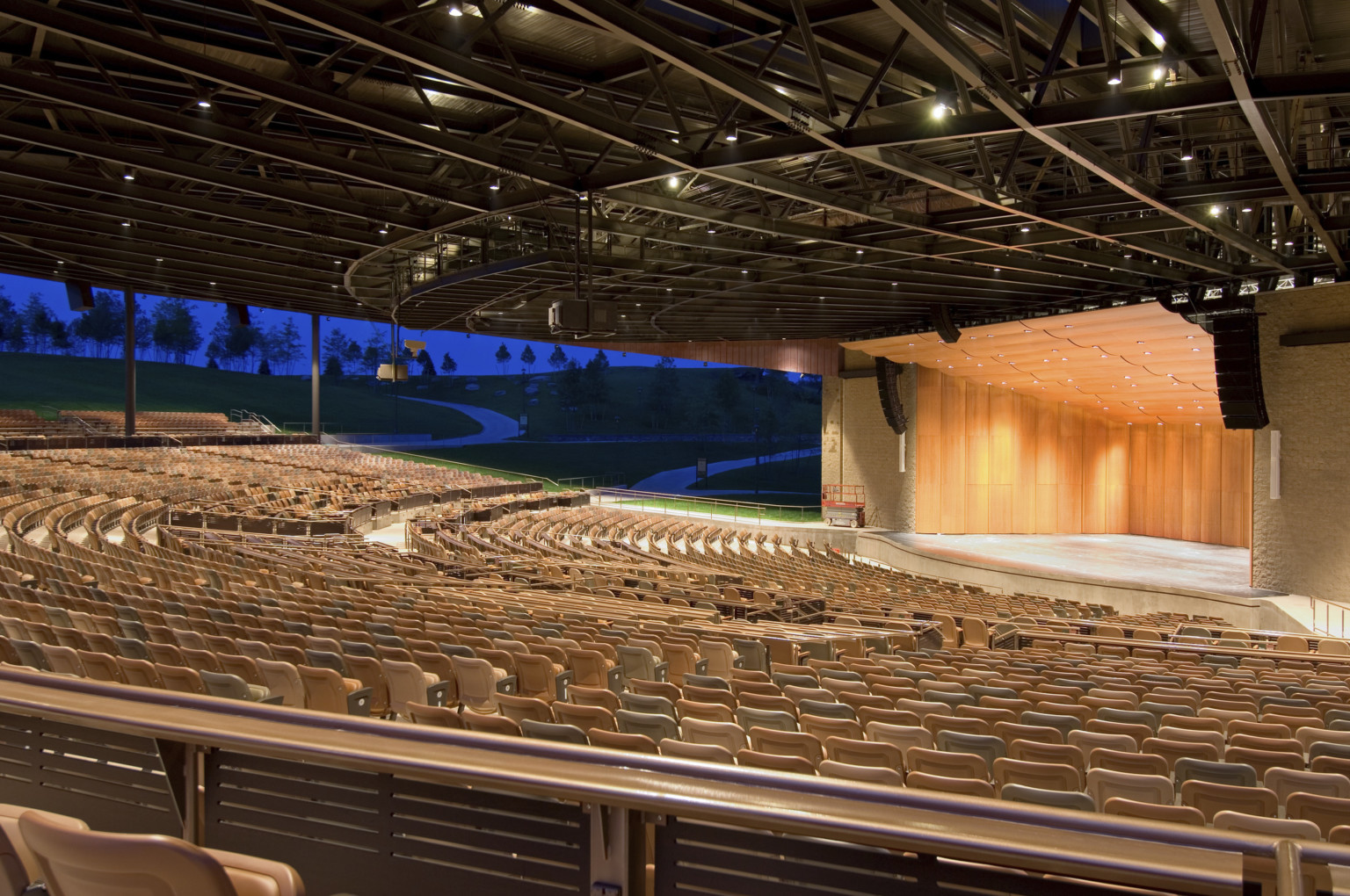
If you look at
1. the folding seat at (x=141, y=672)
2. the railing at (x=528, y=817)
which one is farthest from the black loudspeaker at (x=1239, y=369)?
the railing at (x=528, y=817)

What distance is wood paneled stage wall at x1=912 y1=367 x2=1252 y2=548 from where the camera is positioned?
32.3 m

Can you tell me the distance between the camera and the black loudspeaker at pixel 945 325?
26833 mm

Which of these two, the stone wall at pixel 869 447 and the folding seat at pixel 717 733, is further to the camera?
the stone wall at pixel 869 447

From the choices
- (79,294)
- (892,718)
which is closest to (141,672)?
(892,718)

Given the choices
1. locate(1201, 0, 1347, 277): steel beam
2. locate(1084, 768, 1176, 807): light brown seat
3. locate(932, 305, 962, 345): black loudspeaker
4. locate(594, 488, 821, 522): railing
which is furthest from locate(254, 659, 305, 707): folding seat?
locate(594, 488, 821, 522): railing

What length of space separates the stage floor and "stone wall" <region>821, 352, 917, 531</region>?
140 centimetres

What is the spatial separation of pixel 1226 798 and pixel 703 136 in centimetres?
1029

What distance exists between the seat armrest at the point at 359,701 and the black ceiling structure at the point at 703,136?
18.9 ft

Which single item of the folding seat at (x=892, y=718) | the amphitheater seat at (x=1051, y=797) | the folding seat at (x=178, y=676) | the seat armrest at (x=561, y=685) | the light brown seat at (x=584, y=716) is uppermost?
the folding seat at (x=178, y=676)

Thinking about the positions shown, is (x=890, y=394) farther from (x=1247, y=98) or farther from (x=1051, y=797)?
(x=1051, y=797)

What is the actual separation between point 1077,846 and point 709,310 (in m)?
25.9

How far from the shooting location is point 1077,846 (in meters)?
1.62

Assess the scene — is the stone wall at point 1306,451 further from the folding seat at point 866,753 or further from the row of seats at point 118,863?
the row of seats at point 118,863

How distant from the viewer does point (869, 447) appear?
3459 centimetres
